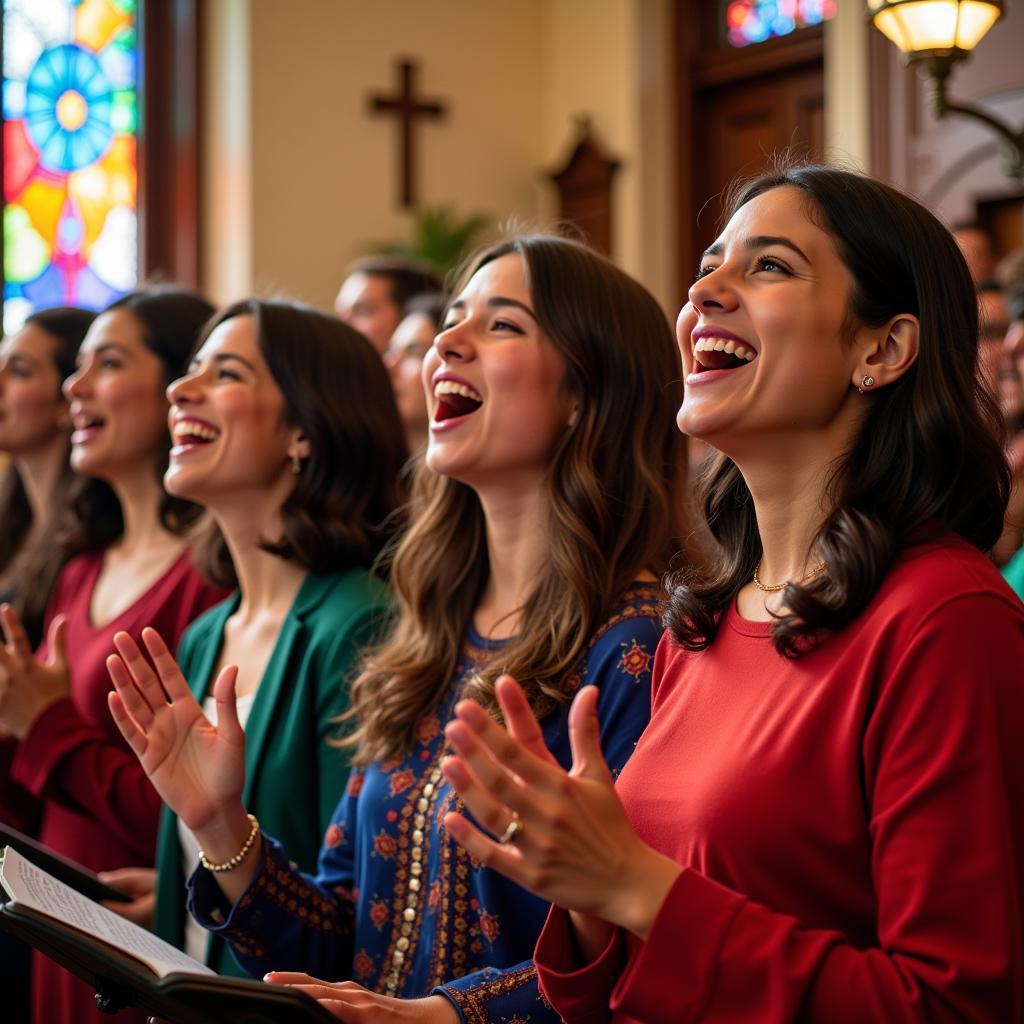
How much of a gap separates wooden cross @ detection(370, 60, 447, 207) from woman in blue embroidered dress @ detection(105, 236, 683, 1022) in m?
5.50

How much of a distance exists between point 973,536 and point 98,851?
1.97 metres

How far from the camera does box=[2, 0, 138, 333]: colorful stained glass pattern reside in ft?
22.3

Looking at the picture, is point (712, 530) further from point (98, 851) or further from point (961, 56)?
point (961, 56)

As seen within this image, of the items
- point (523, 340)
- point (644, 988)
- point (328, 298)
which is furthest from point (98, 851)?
point (328, 298)

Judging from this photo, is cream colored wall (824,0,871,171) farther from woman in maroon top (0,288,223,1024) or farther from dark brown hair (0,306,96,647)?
woman in maroon top (0,288,223,1024)

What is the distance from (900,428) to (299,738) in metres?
1.23

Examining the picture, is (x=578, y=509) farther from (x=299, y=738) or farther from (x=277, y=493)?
(x=277, y=493)

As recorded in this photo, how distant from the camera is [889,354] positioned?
148cm

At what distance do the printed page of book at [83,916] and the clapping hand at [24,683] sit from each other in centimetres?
102

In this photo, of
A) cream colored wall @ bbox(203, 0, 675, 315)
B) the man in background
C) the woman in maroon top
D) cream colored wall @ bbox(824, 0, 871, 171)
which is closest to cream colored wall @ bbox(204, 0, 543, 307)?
cream colored wall @ bbox(203, 0, 675, 315)

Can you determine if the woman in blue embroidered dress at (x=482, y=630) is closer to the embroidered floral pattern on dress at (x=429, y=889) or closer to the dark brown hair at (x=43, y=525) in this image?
the embroidered floral pattern on dress at (x=429, y=889)

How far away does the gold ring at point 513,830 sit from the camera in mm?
1222

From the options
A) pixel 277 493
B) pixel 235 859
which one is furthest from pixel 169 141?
pixel 235 859

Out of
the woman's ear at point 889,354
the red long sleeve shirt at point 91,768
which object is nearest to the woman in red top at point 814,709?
the woman's ear at point 889,354
